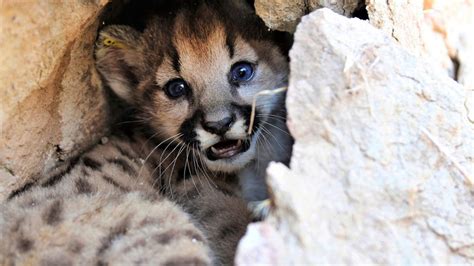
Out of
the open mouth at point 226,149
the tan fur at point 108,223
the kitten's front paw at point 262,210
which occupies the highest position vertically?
the kitten's front paw at point 262,210

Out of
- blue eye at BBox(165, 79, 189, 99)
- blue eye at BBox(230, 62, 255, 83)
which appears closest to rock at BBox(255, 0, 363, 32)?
blue eye at BBox(230, 62, 255, 83)

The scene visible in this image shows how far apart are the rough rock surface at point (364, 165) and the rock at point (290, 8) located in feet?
1.68

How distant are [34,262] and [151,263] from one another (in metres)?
0.51

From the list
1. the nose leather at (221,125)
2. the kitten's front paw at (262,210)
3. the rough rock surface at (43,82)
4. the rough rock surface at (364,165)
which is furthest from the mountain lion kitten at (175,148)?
the rough rock surface at (364,165)

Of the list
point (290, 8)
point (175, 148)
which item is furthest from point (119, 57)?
point (290, 8)

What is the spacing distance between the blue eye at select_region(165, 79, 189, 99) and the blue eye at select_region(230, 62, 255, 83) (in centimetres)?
26

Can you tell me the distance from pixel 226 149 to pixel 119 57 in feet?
2.95

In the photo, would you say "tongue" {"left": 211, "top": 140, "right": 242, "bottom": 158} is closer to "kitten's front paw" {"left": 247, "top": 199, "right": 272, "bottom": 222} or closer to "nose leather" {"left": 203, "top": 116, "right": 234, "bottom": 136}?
"nose leather" {"left": 203, "top": 116, "right": 234, "bottom": 136}

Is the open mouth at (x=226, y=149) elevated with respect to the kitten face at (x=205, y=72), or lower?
lower

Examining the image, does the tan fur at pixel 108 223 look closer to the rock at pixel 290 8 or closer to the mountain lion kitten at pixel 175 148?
the mountain lion kitten at pixel 175 148

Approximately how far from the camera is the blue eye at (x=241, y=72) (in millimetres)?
3843

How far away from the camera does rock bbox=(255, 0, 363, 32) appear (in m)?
3.53

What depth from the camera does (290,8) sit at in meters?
3.57

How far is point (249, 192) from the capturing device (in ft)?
13.3
